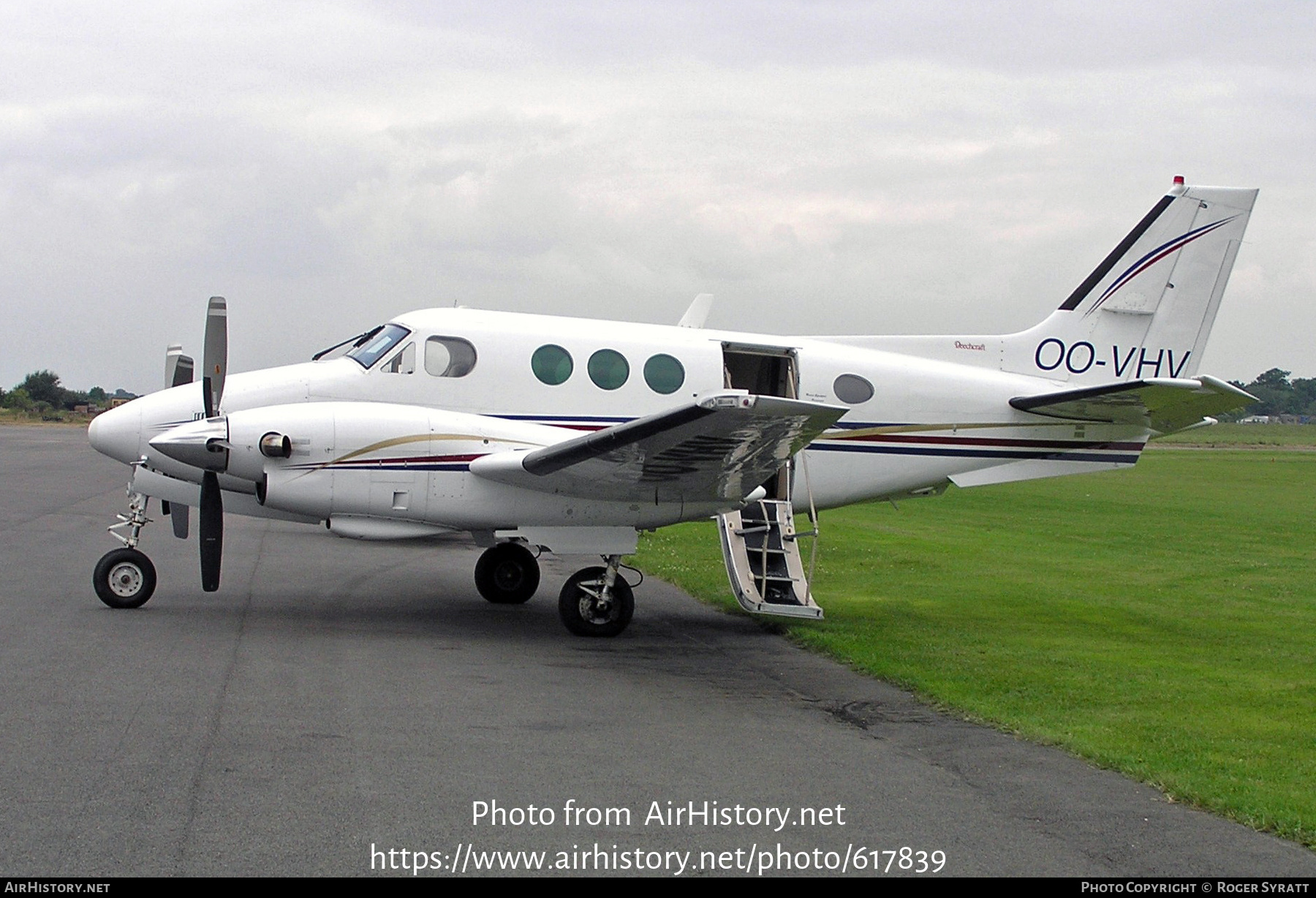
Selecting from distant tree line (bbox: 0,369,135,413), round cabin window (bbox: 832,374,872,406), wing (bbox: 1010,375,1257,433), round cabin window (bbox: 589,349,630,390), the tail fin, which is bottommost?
distant tree line (bbox: 0,369,135,413)

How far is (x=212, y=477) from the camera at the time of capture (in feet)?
38.1

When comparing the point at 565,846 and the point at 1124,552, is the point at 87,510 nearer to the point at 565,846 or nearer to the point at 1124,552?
the point at 1124,552

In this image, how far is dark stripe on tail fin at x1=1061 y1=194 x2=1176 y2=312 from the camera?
14.1 meters

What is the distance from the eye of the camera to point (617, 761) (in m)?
6.91

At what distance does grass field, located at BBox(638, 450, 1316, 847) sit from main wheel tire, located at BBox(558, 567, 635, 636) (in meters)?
1.82

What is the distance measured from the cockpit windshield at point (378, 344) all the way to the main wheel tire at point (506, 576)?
2682mm

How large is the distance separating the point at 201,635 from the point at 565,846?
6259mm

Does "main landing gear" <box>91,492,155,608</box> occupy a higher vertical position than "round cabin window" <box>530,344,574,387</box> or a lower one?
lower

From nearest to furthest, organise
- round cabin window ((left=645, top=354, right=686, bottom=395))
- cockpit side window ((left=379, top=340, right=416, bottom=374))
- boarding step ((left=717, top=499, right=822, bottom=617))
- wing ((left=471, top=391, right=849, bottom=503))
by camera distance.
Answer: wing ((left=471, top=391, right=849, bottom=503)) < boarding step ((left=717, top=499, right=822, bottom=617)) < cockpit side window ((left=379, top=340, right=416, bottom=374)) < round cabin window ((left=645, top=354, right=686, bottom=395))

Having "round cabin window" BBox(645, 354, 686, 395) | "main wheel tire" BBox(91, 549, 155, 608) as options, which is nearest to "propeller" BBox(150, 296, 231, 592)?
"main wheel tire" BBox(91, 549, 155, 608)

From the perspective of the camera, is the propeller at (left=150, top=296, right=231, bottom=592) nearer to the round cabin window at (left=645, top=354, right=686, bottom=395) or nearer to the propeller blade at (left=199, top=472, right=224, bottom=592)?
the propeller blade at (left=199, top=472, right=224, bottom=592)

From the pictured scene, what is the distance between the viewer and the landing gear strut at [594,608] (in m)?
11.5

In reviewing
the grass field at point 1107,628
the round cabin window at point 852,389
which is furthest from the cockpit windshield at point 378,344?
the grass field at point 1107,628

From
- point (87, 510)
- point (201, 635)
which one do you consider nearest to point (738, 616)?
point (201, 635)
